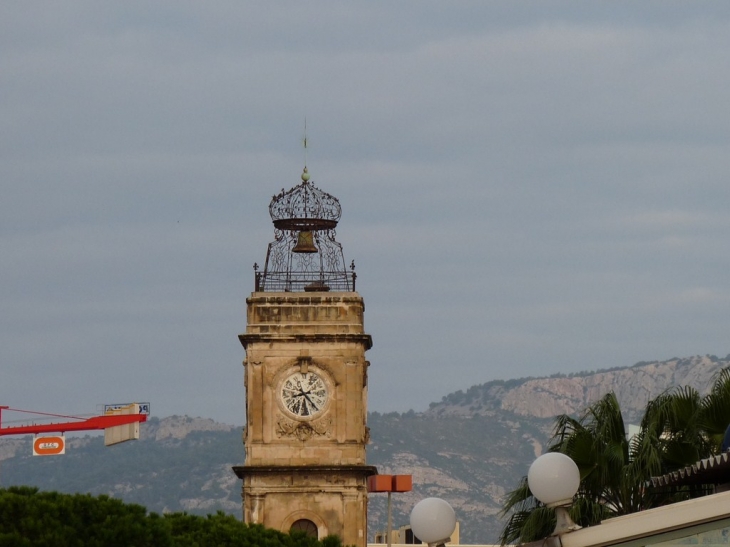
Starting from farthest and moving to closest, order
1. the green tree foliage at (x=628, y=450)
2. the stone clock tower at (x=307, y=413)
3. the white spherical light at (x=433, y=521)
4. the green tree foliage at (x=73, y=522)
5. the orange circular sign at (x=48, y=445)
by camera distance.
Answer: the orange circular sign at (x=48, y=445), the stone clock tower at (x=307, y=413), the green tree foliage at (x=73, y=522), the green tree foliage at (x=628, y=450), the white spherical light at (x=433, y=521)

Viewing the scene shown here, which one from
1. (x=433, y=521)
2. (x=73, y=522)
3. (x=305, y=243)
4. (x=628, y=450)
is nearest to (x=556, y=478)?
(x=433, y=521)

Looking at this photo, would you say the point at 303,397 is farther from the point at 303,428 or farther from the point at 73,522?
the point at 73,522

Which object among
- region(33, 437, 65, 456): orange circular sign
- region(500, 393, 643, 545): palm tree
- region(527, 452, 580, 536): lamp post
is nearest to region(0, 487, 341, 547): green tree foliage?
region(500, 393, 643, 545): palm tree

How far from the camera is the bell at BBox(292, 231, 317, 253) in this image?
3339 inches

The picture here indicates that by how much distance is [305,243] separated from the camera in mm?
84875

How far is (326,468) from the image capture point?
7988 cm

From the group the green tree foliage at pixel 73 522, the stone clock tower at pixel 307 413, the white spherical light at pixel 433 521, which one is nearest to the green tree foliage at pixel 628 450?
the green tree foliage at pixel 73 522

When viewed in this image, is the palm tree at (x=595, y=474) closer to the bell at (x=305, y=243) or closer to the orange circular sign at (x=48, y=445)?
the bell at (x=305, y=243)

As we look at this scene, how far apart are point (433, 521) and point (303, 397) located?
178 ft

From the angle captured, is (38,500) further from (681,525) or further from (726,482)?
(681,525)

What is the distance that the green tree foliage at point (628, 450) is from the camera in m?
35.6

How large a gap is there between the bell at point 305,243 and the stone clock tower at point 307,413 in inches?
70.6

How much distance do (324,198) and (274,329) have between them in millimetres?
6542

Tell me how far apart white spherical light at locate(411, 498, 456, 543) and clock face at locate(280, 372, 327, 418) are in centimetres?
5399
